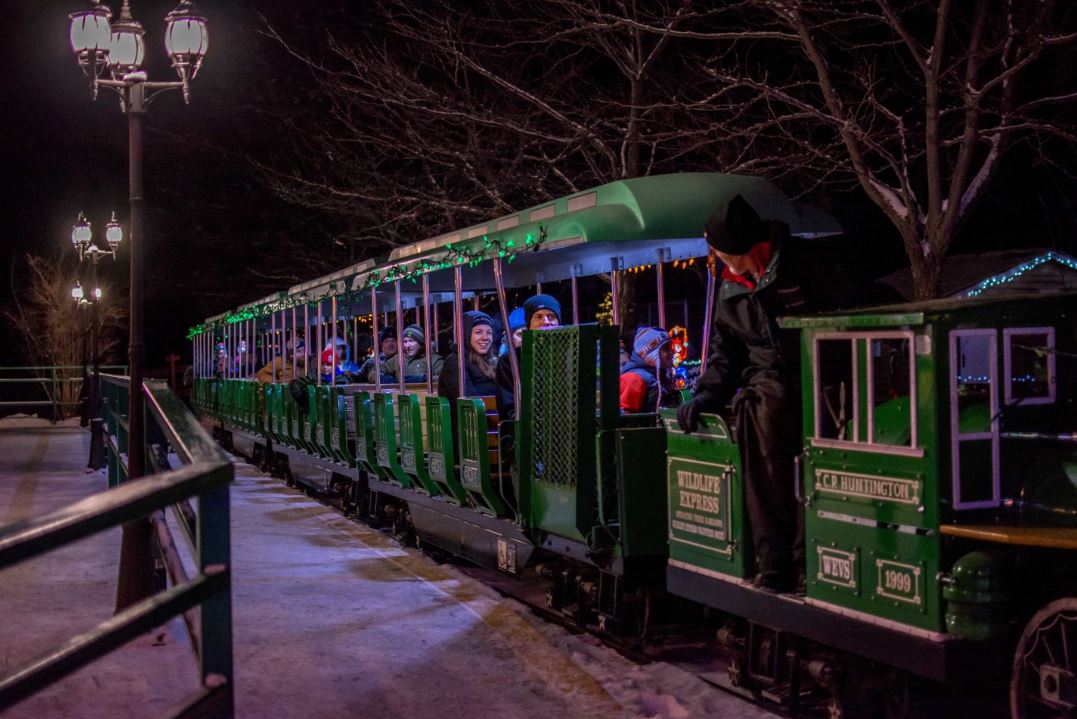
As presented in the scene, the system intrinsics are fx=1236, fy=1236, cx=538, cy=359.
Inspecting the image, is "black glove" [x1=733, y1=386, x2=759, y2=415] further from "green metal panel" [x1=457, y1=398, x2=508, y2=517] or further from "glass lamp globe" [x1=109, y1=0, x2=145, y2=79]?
"glass lamp globe" [x1=109, y1=0, x2=145, y2=79]

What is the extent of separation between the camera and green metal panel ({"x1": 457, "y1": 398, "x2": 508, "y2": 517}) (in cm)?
938

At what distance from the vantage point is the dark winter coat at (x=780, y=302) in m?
6.16

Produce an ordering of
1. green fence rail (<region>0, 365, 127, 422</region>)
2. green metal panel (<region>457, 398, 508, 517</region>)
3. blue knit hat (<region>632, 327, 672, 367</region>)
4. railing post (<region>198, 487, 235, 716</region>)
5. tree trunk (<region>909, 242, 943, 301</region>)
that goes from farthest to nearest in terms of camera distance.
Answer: green fence rail (<region>0, 365, 127, 422</region>), tree trunk (<region>909, 242, 943, 301</region>), green metal panel (<region>457, 398, 508, 517</region>), blue knit hat (<region>632, 327, 672, 367</region>), railing post (<region>198, 487, 235, 716</region>)

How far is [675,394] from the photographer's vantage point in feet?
32.8

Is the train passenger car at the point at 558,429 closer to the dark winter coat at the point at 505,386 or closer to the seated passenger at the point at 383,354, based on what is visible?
the dark winter coat at the point at 505,386

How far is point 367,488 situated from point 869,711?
30.2 ft

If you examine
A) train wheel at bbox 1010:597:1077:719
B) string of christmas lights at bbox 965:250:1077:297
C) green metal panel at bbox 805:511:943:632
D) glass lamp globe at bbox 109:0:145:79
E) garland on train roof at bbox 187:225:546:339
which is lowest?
Result: train wheel at bbox 1010:597:1077:719

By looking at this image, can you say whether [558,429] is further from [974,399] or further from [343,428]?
[343,428]

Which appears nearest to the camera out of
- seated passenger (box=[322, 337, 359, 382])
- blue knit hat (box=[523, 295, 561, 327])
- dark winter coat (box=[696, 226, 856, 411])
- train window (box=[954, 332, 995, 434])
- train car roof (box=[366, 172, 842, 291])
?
train window (box=[954, 332, 995, 434])

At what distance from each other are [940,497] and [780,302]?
1.54 metres

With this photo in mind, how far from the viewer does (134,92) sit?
32.2 feet

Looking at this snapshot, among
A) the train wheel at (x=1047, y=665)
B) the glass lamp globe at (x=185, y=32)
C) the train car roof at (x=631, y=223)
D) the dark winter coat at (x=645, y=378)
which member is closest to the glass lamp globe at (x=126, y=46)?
the glass lamp globe at (x=185, y=32)

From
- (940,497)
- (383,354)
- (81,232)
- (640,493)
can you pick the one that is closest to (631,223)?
(640,493)

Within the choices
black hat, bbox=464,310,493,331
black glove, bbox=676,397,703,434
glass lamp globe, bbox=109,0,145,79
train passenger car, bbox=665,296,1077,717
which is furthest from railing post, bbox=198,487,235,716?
glass lamp globe, bbox=109,0,145,79
